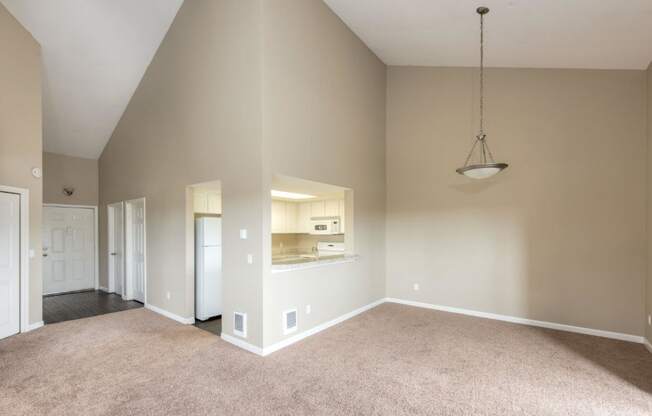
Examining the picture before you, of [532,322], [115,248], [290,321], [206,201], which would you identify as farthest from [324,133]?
[115,248]

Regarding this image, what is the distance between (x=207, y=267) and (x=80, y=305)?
2.81 metres

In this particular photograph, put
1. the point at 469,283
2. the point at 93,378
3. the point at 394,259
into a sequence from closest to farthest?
the point at 93,378 → the point at 469,283 → the point at 394,259

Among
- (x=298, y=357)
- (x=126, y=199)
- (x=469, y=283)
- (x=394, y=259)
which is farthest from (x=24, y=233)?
(x=469, y=283)

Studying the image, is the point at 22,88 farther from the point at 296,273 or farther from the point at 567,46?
the point at 567,46

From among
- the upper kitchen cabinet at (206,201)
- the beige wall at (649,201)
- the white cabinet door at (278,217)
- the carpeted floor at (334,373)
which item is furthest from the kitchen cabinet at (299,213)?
the beige wall at (649,201)

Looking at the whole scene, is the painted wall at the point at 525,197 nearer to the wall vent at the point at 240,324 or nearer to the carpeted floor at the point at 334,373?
the carpeted floor at the point at 334,373

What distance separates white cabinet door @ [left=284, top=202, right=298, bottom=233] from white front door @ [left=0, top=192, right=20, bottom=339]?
4176 mm

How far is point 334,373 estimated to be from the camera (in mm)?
3150

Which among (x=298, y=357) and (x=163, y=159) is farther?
(x=163, y=159)

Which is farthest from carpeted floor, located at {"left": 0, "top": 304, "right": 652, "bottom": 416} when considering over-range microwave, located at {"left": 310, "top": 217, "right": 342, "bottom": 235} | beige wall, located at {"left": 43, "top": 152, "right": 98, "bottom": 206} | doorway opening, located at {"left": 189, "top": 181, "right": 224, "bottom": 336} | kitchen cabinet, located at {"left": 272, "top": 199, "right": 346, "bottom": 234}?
beige wall, located at {"left": 43, "top": 152, "right": 98, "bottom": 206}

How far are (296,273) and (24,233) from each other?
3737mm

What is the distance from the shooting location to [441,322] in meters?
4.74

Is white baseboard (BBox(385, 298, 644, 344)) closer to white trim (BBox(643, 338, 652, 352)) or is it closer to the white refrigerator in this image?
white trim (BBox(643, 338, 652, 352))

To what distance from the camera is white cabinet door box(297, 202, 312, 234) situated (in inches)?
275
